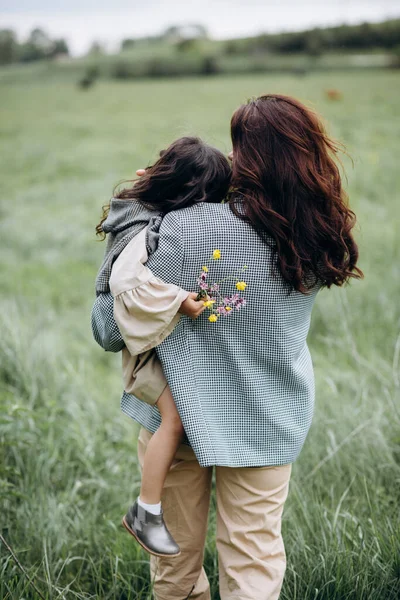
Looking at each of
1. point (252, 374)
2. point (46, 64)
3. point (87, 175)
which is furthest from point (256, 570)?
point (46, 64)

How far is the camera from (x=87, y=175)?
37.8 ft

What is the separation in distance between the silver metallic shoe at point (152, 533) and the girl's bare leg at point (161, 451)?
0.14 ft

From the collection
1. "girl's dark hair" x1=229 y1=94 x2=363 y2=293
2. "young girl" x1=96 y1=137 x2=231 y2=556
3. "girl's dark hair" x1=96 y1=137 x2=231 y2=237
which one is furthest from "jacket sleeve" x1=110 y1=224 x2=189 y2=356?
"girl's dark hair" x1=229 y1=94 x2=363 y2=293

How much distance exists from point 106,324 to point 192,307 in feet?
0.93

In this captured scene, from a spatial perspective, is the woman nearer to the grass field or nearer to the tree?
the grass field

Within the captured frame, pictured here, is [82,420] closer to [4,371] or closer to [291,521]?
[4,371]

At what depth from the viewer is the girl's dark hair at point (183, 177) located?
181cm

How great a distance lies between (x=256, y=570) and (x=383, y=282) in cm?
410

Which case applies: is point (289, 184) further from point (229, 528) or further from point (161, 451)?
point (229, 528)

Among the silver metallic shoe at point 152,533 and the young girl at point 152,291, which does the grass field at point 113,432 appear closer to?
the young girl at point 152,291

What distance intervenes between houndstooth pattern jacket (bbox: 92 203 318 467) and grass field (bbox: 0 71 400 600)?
44cm

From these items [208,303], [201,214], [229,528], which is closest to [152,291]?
[208,303]

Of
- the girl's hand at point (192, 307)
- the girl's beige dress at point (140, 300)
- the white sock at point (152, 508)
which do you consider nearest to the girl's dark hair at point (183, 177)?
the girl's beige dress at point (140, 300)

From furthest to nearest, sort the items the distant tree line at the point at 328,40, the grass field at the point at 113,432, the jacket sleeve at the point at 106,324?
the distant tree line at the point at 328,40, the grass field at the point at 113,432, the jacket sleeve at the point at 106,324
